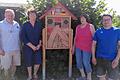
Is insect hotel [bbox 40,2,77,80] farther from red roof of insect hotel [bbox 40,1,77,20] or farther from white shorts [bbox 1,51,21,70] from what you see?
white shorts [bbox 1,51,21,70]

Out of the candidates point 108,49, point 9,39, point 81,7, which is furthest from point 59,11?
point 108,49

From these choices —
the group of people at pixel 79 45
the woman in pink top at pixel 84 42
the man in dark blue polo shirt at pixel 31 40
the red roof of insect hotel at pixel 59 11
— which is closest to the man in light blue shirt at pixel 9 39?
the group of people at pixel 79 45

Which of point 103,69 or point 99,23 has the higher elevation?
point 99,23

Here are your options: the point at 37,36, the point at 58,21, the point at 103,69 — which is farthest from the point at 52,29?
the point at 103,69

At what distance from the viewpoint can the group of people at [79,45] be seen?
22.0 ft

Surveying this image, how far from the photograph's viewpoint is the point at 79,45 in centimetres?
798

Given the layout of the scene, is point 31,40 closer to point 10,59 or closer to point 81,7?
point 10,59

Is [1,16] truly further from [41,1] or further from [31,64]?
[31,64]

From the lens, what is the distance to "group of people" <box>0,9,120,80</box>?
6.72 m

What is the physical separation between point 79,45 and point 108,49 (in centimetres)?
135

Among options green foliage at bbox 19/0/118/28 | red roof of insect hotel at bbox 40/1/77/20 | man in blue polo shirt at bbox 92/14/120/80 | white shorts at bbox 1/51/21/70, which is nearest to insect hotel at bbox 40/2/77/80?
red roof of insect hotel at bbox 40/1/77/20

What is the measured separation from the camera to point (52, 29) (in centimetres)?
873

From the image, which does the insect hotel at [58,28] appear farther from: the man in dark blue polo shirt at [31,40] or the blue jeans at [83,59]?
the blue jeans at [83,59]

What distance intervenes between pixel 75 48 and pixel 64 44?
69 centimetres
